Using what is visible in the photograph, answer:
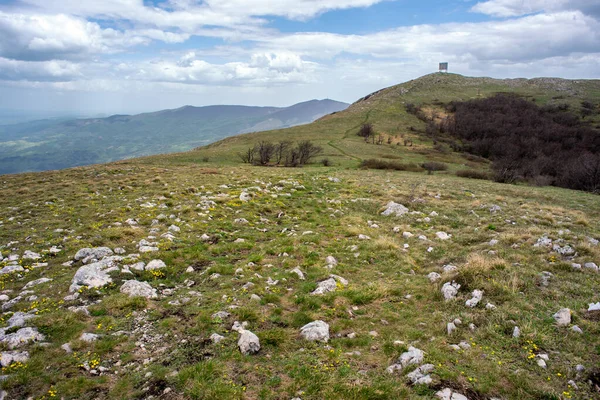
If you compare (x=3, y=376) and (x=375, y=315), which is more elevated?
(x=3, y=376)

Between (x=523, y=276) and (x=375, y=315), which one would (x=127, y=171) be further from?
(x=523, y=276)

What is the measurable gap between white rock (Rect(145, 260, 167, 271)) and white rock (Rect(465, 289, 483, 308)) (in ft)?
32.9

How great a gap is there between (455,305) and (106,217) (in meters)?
16.3

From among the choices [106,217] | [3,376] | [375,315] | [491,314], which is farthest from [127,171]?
[491,314]

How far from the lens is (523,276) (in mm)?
9672

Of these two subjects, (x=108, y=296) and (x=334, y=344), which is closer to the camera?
(x=334, y=344)

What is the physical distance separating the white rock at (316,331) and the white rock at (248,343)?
121cm

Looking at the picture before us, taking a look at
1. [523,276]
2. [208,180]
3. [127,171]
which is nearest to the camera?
[523,276]

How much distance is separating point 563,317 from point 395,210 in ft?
39.0

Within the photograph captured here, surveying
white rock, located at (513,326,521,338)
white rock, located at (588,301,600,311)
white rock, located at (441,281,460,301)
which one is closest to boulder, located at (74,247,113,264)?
white rock, located at (441,281,460,301)

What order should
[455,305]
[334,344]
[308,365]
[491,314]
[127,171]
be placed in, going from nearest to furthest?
1. [308,365]
2. [334,344]
3. [491,314]
4. [455,305]
5. [127,171]

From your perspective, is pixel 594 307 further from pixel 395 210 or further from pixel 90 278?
pixel 90 278

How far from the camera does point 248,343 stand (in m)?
7.13

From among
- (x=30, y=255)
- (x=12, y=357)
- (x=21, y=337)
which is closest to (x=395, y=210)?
(x=21, y=337)
